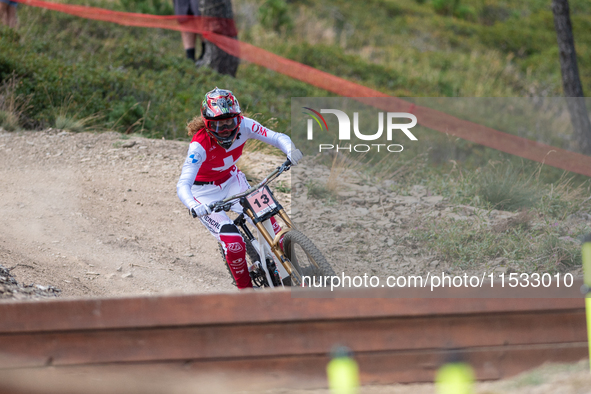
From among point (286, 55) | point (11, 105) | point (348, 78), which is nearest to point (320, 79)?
point (348, 78)

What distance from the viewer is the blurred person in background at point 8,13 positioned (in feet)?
37.9

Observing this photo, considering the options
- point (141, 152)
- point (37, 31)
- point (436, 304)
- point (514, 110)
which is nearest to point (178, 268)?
point (141, 152)

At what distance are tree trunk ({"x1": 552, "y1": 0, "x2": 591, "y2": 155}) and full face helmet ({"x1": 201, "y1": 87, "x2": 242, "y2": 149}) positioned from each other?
821cm

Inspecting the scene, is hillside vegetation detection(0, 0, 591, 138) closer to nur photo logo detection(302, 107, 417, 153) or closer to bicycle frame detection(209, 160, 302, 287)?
nur photo logo detection(302, 107, 417, 153)

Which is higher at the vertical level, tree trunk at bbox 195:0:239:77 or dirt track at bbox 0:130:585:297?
tree trunk at bbox 195:0:239:77

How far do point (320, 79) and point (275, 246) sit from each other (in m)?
9.94

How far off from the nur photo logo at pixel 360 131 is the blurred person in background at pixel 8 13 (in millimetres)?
6350

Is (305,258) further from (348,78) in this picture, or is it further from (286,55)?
(286,55)

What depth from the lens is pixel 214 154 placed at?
4.99m

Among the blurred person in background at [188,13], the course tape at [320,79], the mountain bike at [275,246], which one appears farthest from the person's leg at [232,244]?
→ the blurred person in background at [188,13]

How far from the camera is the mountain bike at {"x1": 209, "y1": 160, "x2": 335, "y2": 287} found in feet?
14.5

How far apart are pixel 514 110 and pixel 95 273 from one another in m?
13.0

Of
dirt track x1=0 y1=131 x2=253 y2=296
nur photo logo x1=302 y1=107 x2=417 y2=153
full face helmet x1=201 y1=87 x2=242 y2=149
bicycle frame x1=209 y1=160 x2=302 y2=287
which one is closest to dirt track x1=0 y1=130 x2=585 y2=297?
dirt track x1=0 y1=131 x2=253 y2=296

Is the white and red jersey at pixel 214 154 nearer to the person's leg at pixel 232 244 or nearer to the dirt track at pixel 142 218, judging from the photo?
the person's leg at pixel 232 244
